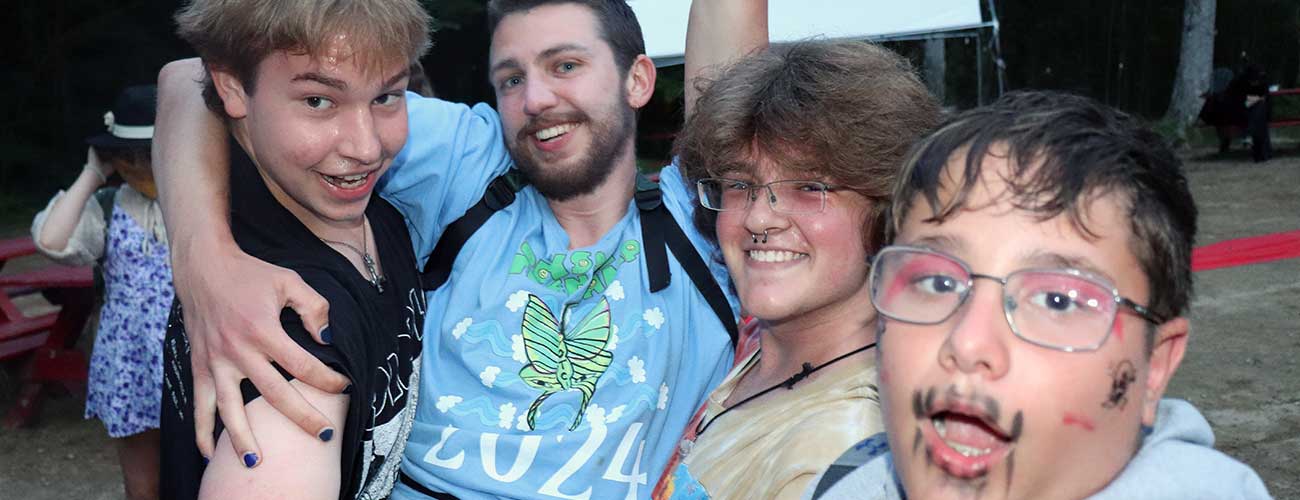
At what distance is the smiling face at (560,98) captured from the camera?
2.65 meters

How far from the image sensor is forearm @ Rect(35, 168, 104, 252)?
494 cm

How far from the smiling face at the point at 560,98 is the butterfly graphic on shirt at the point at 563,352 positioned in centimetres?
36

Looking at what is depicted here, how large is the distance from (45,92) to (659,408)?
1480cm

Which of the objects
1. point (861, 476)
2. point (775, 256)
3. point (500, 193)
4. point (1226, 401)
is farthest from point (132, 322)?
point (1226, 401)

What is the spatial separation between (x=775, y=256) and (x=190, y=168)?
3.79 feet

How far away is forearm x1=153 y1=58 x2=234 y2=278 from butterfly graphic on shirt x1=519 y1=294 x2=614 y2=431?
0.65m

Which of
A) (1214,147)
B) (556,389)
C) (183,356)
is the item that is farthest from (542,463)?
(1214,147)

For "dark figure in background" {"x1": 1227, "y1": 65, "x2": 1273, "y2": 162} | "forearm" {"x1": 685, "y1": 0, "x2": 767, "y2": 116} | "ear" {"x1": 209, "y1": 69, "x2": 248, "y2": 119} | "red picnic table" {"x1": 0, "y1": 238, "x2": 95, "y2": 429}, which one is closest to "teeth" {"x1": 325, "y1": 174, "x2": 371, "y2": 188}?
"ear" {"x1": 209, "y1": 69, "x2": 248, "y2": 119}

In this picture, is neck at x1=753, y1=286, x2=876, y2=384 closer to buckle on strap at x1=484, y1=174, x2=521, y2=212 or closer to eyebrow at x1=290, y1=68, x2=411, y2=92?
buckle on strap at x1=484, y1=174, x2=521, y2=212

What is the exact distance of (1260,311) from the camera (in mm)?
7012

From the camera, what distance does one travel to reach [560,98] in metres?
2.69

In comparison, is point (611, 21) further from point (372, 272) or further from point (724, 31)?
point (372, 272)

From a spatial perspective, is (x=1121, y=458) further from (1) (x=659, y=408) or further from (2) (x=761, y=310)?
(1) (x=659, y=408)

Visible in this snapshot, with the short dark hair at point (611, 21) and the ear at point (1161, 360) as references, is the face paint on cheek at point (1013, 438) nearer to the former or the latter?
the ear at point (1161, 360)
